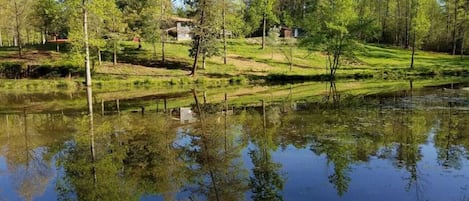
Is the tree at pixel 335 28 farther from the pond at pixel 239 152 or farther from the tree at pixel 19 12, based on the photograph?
the tree at pixel 19 12

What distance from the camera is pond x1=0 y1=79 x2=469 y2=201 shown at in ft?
37.4

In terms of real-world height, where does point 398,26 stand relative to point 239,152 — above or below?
above

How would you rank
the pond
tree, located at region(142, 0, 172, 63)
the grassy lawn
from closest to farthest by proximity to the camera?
the pond < the grassy lawn < tree, located at region(142, 0, 172, 63)

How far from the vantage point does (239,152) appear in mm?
15211


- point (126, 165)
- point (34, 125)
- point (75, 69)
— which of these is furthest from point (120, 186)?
point (75, 69)

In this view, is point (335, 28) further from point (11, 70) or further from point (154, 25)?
point (11, 70)

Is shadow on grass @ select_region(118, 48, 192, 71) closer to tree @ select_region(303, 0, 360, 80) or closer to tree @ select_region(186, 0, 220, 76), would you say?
tree @ select_region(186, 0, 220, 76)

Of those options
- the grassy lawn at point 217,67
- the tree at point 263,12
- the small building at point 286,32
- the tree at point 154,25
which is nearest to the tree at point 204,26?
the grassy lawn at point 217,67

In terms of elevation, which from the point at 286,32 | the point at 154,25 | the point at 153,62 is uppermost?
the point at 286,32

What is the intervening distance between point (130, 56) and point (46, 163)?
42183 mm

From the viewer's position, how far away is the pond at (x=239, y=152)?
11.4 m

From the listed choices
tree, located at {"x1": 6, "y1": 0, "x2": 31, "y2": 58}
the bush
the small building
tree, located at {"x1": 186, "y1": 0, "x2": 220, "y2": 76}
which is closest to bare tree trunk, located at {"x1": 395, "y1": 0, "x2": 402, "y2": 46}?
the small building

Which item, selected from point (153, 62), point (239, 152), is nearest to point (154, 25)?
point (153, 62)

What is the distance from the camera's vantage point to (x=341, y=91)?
3622 centimetres
